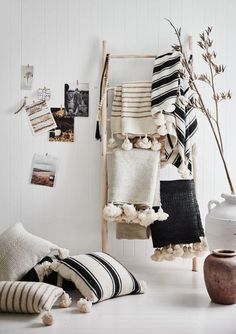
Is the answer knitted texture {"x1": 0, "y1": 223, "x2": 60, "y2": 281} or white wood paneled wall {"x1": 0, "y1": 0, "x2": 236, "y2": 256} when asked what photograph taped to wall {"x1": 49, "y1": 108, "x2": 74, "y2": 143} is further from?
knitted texture {"x1": 0, "y1": 223, "x2": 60, "y2": 281}

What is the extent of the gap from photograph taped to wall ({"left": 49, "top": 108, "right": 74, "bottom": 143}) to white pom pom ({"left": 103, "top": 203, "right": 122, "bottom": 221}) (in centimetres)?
55

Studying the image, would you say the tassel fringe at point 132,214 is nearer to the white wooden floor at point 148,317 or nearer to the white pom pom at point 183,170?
the white pom pom at point 183,170

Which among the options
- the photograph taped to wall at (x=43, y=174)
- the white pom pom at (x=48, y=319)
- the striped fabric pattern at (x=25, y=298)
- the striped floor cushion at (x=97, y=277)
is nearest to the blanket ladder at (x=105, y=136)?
the photograph taped to wall at (x=43, y=174)

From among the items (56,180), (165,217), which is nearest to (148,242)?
(165,217)

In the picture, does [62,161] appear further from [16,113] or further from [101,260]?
[101,260]

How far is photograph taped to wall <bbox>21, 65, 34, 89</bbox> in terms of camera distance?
3.63 metres

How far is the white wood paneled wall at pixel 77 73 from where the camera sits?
3.62 metres

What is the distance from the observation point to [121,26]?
3.62 meters

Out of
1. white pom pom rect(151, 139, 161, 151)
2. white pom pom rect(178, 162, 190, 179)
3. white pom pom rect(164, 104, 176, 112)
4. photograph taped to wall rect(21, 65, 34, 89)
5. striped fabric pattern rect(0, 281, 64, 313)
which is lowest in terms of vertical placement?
striped fabric pattern rect(0, 281, 64, 313)

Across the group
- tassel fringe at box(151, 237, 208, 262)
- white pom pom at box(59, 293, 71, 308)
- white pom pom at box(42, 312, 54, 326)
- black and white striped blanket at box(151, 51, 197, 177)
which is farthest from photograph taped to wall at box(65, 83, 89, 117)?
white pom pom at box(42, 312, 54, 326)

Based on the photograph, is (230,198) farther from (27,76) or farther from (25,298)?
(27,76)

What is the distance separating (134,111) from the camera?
346 centimetres

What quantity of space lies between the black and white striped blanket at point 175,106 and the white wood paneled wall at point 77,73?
0.71 feet

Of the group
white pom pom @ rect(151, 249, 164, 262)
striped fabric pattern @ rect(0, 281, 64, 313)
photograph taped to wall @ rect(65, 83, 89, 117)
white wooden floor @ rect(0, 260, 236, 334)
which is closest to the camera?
white wooden floor @ rect(0, 260, 236, 334)
